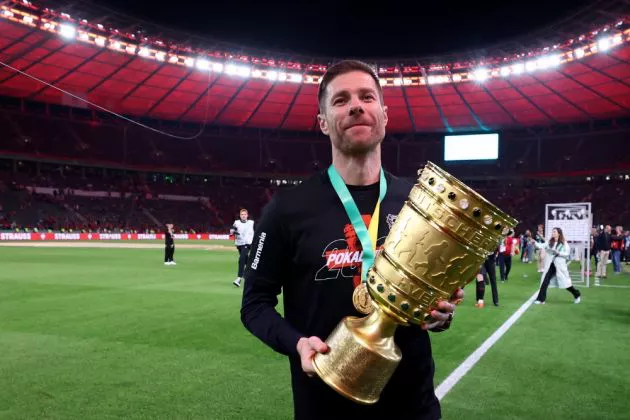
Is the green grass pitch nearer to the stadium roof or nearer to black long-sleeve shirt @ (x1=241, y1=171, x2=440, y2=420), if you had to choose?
black long-sleeve shirt @ (x1=241, y1=171, x2=440, y2=420)

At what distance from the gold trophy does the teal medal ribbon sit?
32cm

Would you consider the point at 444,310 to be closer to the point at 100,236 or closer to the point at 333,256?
the point at 333,256

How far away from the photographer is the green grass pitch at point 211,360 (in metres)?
4.85

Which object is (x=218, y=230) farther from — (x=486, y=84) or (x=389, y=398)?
(x=389, y=398)

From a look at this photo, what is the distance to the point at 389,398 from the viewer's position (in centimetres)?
197

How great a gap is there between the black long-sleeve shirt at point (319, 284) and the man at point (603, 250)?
1872 cm

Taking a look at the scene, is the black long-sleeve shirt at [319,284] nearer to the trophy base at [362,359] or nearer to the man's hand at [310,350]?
the man's hand at [310,350]

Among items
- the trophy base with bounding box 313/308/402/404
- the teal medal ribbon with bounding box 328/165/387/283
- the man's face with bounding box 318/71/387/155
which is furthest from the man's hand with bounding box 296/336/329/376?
the man's face with bounding box 318/71/387/155

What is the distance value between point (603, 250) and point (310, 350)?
2063 centimetres

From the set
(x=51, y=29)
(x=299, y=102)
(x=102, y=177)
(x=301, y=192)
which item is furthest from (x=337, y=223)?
(x=102, y=177)

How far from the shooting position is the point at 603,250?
19172 mm

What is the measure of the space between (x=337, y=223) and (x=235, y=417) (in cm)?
317

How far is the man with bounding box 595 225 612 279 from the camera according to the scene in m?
18.4

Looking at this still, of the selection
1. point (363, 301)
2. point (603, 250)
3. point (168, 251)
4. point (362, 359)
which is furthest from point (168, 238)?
point (362, 359)
